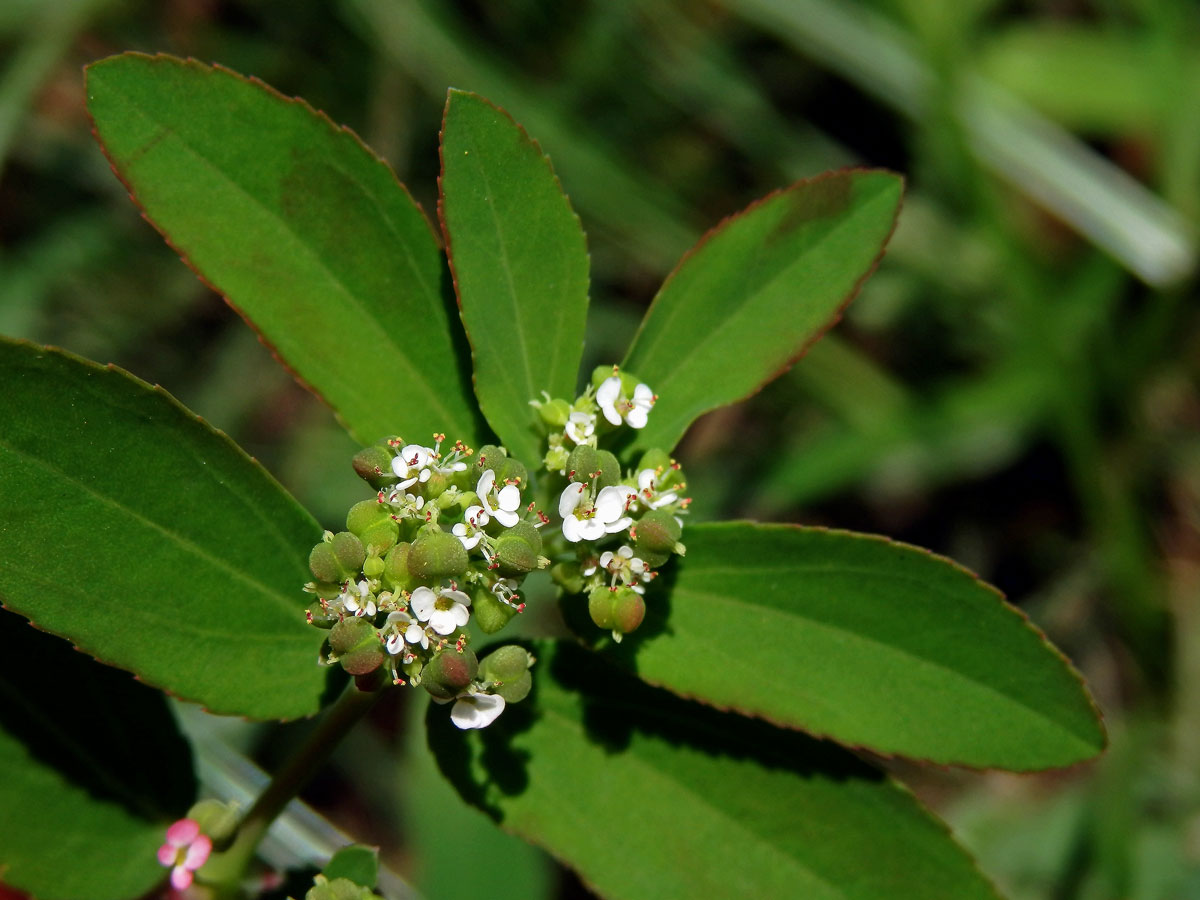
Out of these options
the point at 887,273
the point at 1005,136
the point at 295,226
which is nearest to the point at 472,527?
the point at 295,226

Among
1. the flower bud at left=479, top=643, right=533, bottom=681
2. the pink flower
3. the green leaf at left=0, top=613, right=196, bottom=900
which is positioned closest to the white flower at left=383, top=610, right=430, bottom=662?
the flower bud at left=479, top=643, right=533, bottom=681

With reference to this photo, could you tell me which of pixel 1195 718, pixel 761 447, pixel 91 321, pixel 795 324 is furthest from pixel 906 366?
pixel 91 321

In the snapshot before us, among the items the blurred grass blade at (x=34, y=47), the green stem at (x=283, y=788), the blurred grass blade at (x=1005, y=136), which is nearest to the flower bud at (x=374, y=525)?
the green stem at (x=283, y=788)

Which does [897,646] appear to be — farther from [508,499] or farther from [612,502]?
[508,499]

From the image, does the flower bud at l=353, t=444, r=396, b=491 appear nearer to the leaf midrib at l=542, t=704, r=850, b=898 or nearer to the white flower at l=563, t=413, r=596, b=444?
the white flower at l=563, t=413, r=596, b=444

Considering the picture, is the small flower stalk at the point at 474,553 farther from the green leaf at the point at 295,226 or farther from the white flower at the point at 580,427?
the green leaf at the point at 295,226
